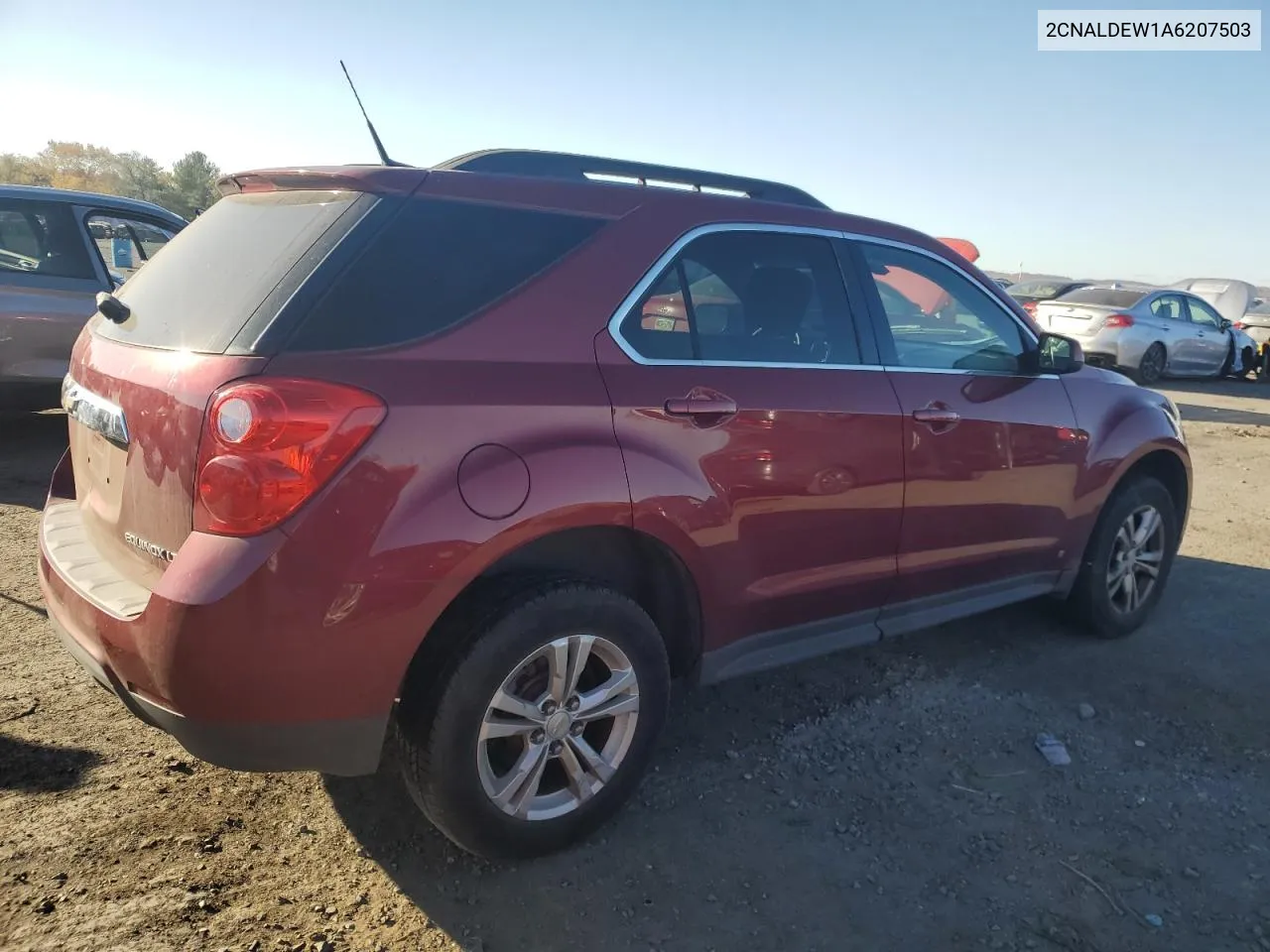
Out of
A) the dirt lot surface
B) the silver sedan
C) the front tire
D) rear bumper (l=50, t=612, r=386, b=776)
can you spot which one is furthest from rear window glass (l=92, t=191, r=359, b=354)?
the silver sedan

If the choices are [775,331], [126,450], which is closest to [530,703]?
[126,450]

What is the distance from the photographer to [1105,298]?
15758mm

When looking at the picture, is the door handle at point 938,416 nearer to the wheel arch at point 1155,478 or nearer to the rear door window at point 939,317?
the rear door window at point 939,317

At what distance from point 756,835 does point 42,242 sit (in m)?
6.54

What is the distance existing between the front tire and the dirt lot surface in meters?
0.16

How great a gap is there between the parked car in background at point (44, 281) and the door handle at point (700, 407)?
5133mm

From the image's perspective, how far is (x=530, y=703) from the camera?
101 inches

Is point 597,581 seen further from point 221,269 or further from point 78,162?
point 78,162

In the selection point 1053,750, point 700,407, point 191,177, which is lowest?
point 1053,750

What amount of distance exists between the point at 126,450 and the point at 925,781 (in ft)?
8.59

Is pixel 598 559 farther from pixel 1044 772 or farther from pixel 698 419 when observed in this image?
pixel 1044 772

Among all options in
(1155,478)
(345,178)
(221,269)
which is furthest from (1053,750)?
(221,269)

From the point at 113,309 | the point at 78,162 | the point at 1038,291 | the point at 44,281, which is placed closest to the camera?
the point at 113,309

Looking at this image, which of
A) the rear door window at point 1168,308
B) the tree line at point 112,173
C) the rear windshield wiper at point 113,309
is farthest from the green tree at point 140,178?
the rear windshield wiper at point 113,309
